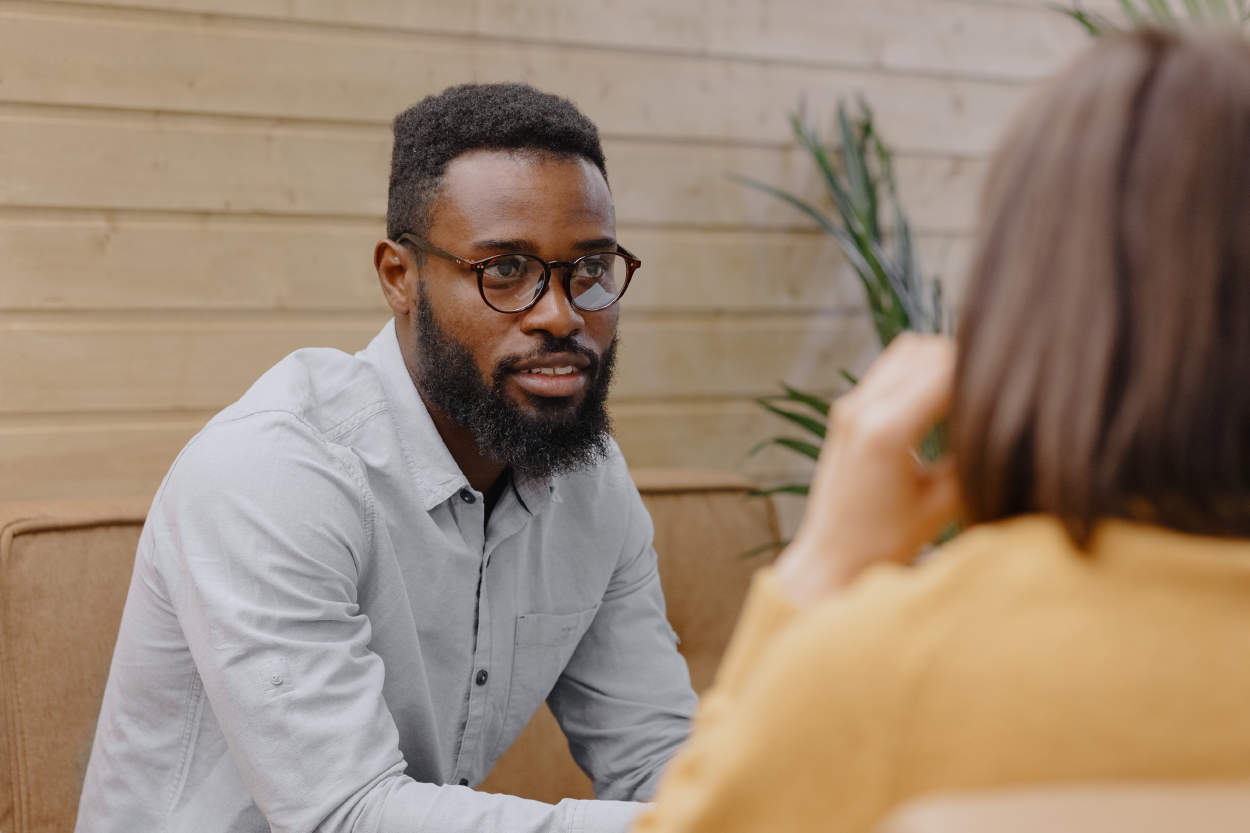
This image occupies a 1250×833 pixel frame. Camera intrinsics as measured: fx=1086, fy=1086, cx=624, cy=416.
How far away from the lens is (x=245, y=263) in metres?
1.88

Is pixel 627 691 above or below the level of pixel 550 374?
below

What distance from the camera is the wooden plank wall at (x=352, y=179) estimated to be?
69.1 inches

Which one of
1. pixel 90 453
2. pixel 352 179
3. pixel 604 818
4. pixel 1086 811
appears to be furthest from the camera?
pixel 352 179

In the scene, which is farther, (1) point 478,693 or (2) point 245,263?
(2) point 245,263

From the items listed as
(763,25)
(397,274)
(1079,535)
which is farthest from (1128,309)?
(763,25)

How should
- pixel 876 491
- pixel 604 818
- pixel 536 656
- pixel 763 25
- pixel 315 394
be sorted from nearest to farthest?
pixel 876 491
pixel 604 818
pixel 315 394
pixel 536 656
pixel 763 25

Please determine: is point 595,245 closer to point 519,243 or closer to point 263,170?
point 519,243

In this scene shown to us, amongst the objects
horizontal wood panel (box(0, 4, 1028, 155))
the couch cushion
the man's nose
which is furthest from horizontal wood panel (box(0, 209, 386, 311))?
the man's nose

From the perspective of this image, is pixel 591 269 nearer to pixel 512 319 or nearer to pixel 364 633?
pixel 512 319

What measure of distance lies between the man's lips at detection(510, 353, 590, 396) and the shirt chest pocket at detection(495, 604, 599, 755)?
280 millimetres

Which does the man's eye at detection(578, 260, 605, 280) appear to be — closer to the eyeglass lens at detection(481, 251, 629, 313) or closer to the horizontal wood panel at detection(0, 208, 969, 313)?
the eyeglass lens at detection(481, 251, 629, 313)

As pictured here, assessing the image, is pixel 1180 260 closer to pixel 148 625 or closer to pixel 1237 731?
pixel 1237 731

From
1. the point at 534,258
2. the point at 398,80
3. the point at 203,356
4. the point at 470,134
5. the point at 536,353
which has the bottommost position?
the point at 203,356

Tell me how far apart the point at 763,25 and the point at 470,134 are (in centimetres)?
112
